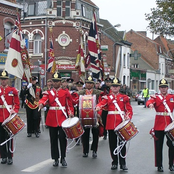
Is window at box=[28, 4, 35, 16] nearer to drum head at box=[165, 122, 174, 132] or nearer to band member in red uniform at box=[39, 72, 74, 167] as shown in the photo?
band member in red uniform at box=[39, 72, 74, 167]

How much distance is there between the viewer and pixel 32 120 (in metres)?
14.5

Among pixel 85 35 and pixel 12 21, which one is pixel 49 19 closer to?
pixel 85 35

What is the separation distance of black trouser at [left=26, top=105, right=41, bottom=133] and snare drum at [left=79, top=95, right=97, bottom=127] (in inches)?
191

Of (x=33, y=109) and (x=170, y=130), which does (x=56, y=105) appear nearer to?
(x=170, y=130)

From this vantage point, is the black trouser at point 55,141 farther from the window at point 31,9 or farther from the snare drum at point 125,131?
the window at point 31,9

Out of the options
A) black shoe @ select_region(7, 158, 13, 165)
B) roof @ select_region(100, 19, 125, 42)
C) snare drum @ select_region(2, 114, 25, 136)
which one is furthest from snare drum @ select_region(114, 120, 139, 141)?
roof @ select_region(100, 19, 125, 42)

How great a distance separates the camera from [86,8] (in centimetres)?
4562

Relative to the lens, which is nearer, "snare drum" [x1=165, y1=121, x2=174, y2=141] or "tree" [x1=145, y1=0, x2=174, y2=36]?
"snare drum" [x1=165, y1=121, x2=174, y2=141]

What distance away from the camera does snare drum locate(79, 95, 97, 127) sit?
31.9ft

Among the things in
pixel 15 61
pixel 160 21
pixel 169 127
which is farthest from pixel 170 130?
pixel 160 21

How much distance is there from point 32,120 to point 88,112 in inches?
202

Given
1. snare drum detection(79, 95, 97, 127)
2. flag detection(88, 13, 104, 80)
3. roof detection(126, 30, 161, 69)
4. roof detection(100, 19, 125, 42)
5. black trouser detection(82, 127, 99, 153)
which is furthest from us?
roof detection(126, 30, 161, 69)

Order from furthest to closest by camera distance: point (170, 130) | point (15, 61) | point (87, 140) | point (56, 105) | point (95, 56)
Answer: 1. point (95, 56)
2. point (15, 61)
3. point (87, 140)
4. point (56, 105)
5. point (170, 130)

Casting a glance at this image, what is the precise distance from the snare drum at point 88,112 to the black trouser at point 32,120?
4843 mm
